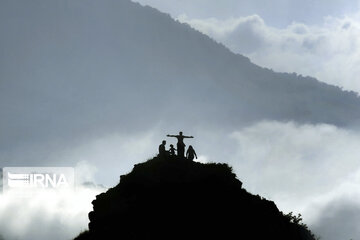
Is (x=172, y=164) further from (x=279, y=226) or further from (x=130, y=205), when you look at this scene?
(x=279, y=226)

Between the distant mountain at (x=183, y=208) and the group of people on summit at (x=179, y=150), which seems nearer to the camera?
the distant mountain at (x=183, y=208)

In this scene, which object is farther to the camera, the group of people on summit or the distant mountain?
the group of people on summit

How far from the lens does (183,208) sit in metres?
30.6

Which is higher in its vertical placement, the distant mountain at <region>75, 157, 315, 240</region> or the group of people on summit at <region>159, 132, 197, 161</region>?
the group of people on summit at <region>159, 132, 197, 161</region>

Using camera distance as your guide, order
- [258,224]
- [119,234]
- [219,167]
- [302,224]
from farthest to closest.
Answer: [302,224]
[219,167]
[258,224]
[119,234]

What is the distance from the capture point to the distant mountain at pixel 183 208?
97.1 ft

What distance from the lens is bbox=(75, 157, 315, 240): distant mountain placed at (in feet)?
97.1

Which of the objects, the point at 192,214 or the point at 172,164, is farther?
the point at 172,164

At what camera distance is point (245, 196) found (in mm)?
33219

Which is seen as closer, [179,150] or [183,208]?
[183,208]

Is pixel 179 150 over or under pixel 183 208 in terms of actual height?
over

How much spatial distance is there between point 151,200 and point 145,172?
8.99 feet

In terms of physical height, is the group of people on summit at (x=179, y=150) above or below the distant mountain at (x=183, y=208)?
above

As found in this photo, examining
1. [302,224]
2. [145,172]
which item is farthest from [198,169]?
[302,224]
